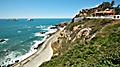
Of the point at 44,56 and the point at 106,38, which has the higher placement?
the point at 106,38

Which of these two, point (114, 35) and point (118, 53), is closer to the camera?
point (118, 53)

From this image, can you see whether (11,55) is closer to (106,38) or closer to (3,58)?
(3,58)

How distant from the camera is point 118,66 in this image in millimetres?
17141

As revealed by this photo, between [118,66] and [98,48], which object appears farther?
[98,48]

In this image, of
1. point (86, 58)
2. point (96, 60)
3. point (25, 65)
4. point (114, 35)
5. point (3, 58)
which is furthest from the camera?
point (3, 58)

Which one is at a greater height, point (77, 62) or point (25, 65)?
point (77, 62)

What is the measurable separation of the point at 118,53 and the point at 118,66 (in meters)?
2.40

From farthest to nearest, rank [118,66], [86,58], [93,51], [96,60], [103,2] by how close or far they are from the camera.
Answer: [103,2]
[93,51]
[86,58]
[96,60]
[118,66]

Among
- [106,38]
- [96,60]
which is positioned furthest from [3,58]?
[96,60]

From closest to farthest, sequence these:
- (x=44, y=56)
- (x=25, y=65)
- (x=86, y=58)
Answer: (x=86, y=58)
(x=25, y=65)
(x=44, y=56)

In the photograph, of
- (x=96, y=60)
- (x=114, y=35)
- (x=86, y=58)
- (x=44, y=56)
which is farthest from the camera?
(x=44, y=56)

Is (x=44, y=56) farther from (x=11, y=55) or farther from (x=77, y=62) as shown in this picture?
(x=77, y=62)

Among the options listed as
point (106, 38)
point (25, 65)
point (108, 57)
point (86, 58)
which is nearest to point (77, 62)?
point (86, 58)

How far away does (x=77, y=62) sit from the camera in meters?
→ 19.7
